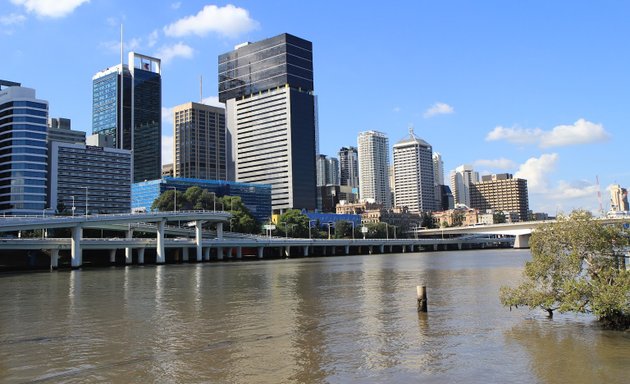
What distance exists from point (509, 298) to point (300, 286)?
32668 millimetres

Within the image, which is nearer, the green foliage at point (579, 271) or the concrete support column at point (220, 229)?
the green foliage at point (579, 271)

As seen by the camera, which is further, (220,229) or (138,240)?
(220,229)

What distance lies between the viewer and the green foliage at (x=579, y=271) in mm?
25828

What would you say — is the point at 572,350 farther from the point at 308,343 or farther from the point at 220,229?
the point at 220,229

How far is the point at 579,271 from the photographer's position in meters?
27.6

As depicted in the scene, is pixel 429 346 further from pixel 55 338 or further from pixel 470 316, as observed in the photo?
pixel 55 338

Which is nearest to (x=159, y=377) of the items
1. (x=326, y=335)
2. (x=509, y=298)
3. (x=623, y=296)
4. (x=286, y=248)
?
(x=326, y=335)

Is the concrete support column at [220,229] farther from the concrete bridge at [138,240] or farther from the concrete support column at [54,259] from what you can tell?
the concrete support column at [54,259]

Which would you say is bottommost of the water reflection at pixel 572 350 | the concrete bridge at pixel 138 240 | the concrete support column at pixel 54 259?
the water reflection at pixel 572 350

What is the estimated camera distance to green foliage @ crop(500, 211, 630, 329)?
25.8 metres

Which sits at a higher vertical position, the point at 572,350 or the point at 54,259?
the point at 54,259

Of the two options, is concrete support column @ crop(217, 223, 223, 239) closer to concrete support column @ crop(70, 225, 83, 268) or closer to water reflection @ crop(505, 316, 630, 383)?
concrete support column @ crop(70, 225, 83, 268)

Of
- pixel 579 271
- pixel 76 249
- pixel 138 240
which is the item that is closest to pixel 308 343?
pixel 579 271

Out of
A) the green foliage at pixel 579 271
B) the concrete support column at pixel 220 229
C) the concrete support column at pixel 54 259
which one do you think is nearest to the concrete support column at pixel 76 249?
the concrete support column at pixel 54 259
